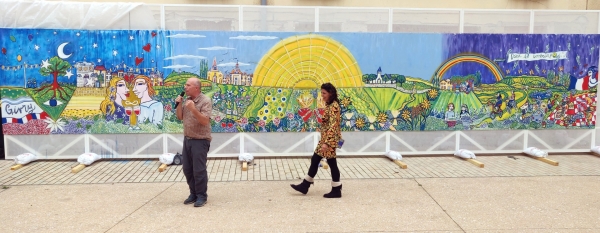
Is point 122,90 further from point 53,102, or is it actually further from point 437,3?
point 437,3

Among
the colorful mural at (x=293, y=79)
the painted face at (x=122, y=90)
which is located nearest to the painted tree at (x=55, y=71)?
the colorful mural at (x=293, y=79)

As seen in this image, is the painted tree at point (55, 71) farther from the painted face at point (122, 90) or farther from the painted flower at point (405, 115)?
the painted flower at point (405, 115)

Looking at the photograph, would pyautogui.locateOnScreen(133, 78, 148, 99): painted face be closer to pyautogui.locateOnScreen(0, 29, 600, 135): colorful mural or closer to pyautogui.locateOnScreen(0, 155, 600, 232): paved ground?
pyautogui.locateOnScreen(0, 29, 600, 135): colorful mural

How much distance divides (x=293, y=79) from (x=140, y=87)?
2.66 meters

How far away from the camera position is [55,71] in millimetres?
7543

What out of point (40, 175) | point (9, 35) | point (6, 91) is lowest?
point (40, 175)

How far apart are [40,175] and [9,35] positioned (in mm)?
2506

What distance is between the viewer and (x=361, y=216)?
4.99m

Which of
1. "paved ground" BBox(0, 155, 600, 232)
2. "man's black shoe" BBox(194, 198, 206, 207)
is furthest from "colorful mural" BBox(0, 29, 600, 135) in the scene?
"man's black shoe" BBox(194, 198, 206, 207)

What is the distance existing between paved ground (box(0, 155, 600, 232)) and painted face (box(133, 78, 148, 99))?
1.22m

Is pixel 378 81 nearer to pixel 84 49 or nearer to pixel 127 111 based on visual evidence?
pixel 127 111

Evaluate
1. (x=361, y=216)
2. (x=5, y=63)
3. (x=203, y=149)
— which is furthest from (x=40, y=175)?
(x=361, y=216)

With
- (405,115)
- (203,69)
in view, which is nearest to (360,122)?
(405,115)

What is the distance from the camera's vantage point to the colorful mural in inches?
299
